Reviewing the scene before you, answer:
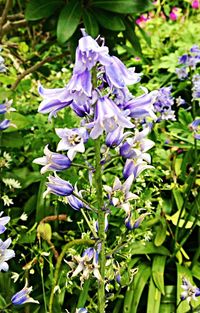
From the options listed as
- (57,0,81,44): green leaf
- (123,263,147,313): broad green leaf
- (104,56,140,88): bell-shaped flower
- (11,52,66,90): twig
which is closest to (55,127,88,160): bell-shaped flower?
(104,56,140,88): bell-shaped flower

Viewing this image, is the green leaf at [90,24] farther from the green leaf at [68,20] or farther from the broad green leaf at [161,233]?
the broad green leaf at [161,233]

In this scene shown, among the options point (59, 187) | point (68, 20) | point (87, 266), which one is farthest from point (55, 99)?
point (68, 20)

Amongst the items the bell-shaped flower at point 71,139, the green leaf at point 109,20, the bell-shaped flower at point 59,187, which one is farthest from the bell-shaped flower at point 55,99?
the green leaf at point 109,20

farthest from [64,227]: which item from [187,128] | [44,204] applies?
[187,128]

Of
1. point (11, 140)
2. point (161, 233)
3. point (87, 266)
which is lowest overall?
point (161, 233)

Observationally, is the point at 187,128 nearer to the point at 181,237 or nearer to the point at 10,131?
the point at 181,237

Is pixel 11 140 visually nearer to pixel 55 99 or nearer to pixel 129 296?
pixel 129 296

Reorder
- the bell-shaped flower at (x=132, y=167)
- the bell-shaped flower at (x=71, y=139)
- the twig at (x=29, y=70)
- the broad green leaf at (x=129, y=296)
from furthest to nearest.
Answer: the twig at (x=29, y=70), the broad green leaf at (x=129, y=296), the bell-shaped flower at (x=132, y=167), the bell-shaped flower at (x=71, y=139)
